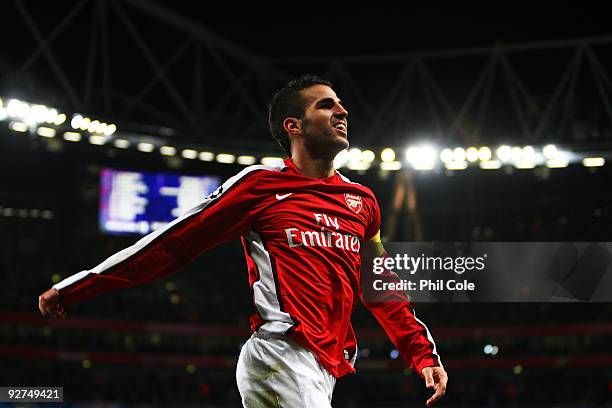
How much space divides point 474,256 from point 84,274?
256 cm

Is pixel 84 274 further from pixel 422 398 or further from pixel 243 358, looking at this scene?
pixel 422 398

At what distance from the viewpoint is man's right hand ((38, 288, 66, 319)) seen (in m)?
3.33

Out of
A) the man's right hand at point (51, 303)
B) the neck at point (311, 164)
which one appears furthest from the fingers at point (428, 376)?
the man's right hand at point (51, 303)

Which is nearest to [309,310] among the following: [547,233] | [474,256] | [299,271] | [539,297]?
[299,271]

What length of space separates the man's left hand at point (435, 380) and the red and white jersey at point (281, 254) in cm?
4

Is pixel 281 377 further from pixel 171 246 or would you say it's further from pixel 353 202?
pixel 353 202

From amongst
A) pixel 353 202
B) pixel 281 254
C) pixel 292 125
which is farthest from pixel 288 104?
pixel 281 254

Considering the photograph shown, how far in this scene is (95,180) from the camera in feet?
90.2

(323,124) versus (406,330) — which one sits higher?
(323,124)

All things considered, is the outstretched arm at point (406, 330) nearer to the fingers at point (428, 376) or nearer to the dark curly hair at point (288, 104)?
the fingers at point (428, 376)

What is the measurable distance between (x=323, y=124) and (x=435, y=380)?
1.23m

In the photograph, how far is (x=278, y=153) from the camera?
74.1ft

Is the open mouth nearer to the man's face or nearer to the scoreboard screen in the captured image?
the man's face

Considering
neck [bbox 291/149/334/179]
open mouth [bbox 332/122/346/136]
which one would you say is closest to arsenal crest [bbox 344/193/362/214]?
neck [bbox 291/149/334/179]
